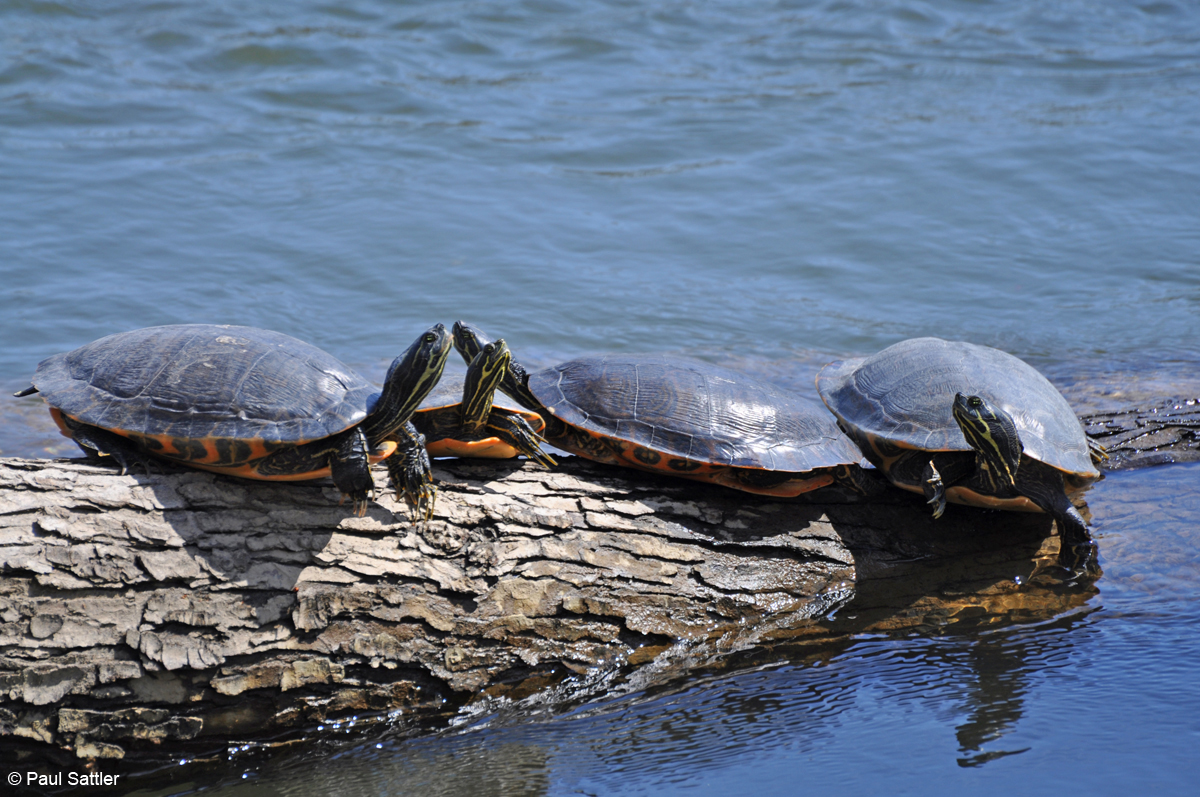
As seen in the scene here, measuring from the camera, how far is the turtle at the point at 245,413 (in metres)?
2.72

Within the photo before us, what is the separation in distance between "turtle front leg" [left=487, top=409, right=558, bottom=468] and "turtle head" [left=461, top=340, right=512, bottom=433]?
0.10m

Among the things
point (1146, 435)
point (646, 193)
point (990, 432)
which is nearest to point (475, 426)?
point (990, 432)

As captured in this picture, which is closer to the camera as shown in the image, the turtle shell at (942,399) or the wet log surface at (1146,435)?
the turtle shell at (942,399)

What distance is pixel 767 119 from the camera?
1046 centimetres

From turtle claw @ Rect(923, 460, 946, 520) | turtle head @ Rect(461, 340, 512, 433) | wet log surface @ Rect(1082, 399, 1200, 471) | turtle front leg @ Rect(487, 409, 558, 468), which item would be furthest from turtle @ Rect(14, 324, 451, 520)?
wet log surface @ Rect(1082, 399, 1200, 471)

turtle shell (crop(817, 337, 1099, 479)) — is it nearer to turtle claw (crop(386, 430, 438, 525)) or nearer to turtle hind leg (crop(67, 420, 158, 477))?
turtle claw (crop(386, 430, 438, 525))

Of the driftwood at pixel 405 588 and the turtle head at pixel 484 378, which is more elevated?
the turtle head at pixel 484 378

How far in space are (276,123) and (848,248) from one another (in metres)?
5.81

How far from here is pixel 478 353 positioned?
10.2 feet

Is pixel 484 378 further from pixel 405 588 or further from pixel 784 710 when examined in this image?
pixel 784 710

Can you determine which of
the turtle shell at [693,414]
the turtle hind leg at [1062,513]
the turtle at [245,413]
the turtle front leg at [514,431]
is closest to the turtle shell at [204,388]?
the turtle at [245,413]

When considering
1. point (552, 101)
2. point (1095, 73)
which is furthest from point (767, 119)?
point (1095, 73)

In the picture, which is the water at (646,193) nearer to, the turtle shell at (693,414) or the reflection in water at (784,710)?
the reflection in water at (784,710)

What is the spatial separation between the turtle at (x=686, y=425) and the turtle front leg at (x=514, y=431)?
179mm
